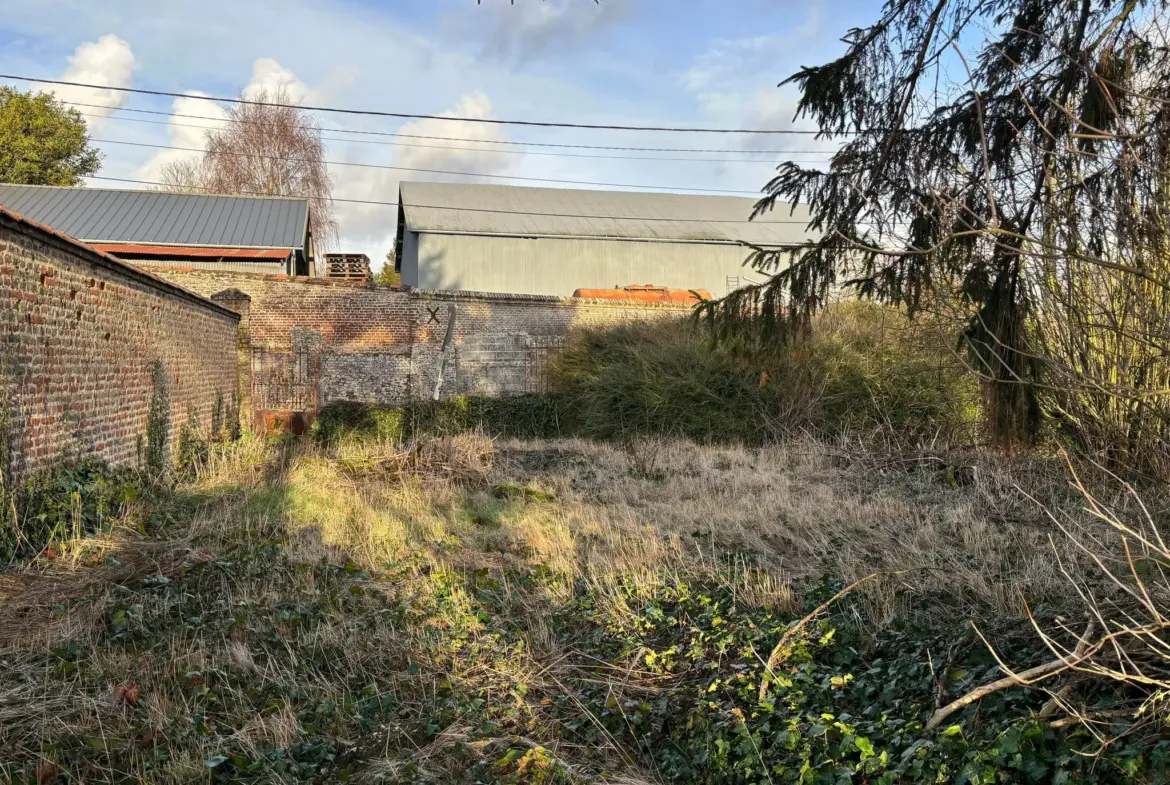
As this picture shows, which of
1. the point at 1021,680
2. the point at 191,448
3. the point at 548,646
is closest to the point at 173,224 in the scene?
the point at 191,448

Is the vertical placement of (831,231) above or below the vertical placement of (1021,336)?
above

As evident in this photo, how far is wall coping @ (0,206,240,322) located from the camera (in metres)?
5.63

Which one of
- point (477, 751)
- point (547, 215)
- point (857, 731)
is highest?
point (547, 215)

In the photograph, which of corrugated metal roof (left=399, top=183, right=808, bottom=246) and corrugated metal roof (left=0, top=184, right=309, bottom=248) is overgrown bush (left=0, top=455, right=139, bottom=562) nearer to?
corrugated metal roof (left=0, top=184, right=309, bottom=248)

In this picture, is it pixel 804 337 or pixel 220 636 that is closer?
pixel 220 636

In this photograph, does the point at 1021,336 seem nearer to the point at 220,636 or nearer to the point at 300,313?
the point at 220,636

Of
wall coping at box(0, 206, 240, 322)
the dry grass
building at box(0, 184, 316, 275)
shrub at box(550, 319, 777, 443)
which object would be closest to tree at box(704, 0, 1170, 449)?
the dry grass

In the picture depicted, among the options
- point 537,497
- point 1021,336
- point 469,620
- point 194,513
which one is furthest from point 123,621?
point 1021,336

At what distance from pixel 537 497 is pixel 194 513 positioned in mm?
3343

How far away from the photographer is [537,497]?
8414mm

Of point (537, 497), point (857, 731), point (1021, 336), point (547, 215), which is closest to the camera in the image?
point (857, 731)

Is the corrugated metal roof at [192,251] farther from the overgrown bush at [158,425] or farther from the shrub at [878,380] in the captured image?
the shrub at [878,380]

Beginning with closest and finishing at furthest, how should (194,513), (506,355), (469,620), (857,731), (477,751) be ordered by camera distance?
1. (857,731)
2. (477,751)
3. (469,620)
4. (194,513)
5. (506,355)

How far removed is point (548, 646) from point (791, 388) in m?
10.7
